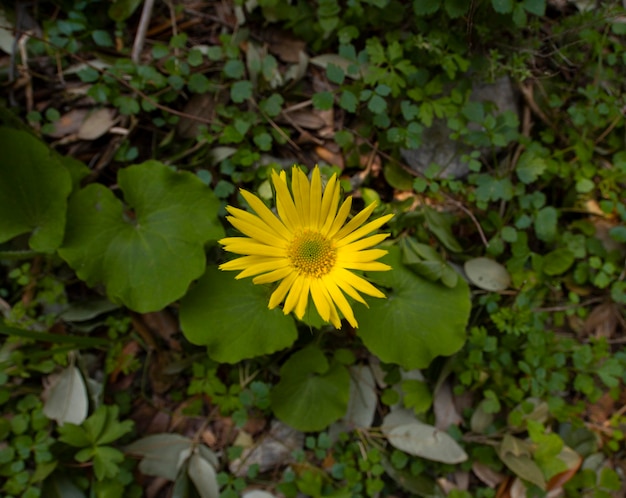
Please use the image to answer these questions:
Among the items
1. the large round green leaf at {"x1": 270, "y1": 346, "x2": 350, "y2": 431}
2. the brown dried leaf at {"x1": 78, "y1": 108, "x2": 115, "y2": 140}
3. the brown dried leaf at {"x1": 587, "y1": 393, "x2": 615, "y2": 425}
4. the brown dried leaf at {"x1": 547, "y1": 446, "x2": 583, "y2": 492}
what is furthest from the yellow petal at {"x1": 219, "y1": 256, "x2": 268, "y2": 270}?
the brown dried leaf at {"x1": 587, "y1": 393, "x2": 615, "y2": 425}

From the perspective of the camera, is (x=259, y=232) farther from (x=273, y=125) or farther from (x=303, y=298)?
(x=273, y=125)

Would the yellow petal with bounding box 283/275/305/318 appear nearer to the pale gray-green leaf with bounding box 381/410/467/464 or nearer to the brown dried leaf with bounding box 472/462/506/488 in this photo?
the pale gray-green leaf with bounding box 381/410/467/464

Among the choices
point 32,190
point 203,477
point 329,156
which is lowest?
point 203,477

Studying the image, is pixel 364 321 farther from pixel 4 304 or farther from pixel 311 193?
pixel 4 304

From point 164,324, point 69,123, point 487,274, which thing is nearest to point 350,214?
point 487,274

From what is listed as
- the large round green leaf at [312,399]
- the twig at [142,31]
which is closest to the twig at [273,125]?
the twig at [142,31]
